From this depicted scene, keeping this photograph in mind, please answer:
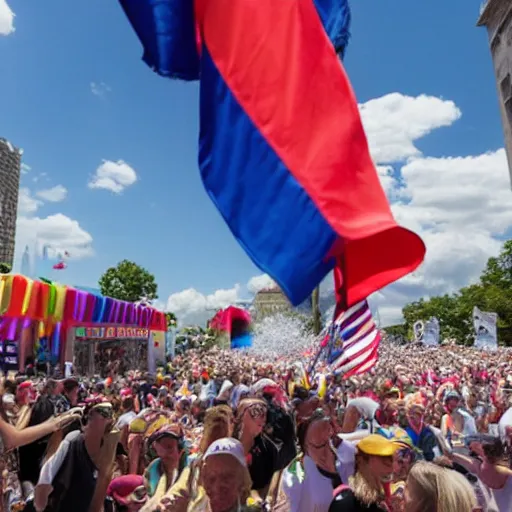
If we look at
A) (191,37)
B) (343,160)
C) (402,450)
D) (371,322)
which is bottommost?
(402,450)

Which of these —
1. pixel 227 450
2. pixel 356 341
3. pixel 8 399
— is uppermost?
pixel 356 341

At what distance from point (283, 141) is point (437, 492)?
2954 millimetres

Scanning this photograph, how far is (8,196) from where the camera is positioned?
295 feet

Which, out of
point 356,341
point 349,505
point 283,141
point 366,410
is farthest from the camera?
point 356,341

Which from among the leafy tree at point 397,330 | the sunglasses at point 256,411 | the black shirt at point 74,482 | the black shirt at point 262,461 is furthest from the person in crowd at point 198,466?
the leafy tree at point 397,330

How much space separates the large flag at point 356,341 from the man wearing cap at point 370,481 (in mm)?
4912

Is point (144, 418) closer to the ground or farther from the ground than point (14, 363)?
closer to the ground

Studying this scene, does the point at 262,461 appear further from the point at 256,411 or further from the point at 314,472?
the point at 314,472

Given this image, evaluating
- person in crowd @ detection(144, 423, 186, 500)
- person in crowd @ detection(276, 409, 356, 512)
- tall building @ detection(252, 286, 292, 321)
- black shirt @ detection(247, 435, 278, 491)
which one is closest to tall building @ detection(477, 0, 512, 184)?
black shirt @ detection(247, 435, 278, 491)

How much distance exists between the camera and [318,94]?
175 inches

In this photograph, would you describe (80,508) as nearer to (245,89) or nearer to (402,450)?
(402,450)

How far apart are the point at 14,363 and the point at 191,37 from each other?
15967 mm

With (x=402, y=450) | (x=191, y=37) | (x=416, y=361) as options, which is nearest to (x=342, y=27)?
(x=191, y=37)

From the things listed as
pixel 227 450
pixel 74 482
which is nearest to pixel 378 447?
pixel 227 450
